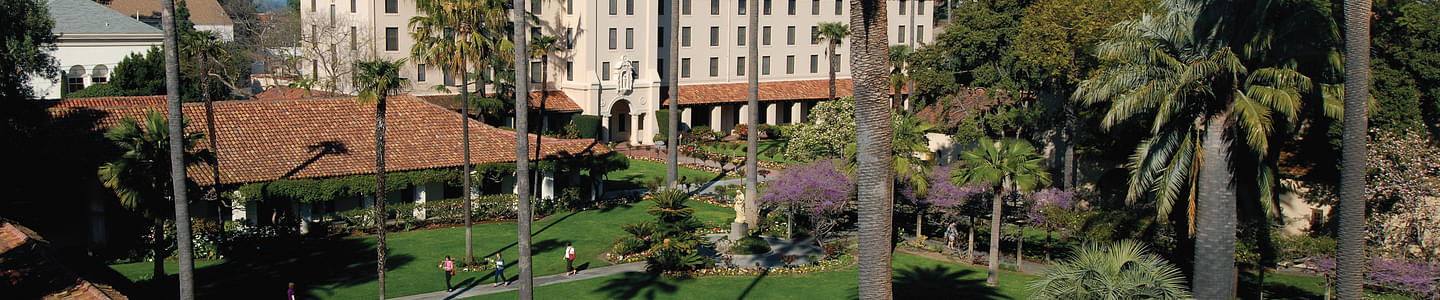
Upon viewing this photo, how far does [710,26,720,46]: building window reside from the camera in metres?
68.1

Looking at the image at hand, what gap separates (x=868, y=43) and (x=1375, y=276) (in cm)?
1953

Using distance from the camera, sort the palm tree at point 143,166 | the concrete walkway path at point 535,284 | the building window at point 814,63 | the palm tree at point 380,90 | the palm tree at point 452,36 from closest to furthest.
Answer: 1. the palm tree at point 143,166
2. the palm tree at point 380,90
3. the concrete walkway path at point 535,284
4. the palm tree at point 452,36
5. the building window at point 814,63

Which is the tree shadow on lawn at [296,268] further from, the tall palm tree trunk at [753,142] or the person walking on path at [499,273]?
the tall palm tree trunk at [753,142]

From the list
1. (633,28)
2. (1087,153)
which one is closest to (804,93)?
(633,28)

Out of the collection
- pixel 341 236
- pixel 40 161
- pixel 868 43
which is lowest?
pixel 341 236

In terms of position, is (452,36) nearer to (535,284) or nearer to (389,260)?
(389,260)

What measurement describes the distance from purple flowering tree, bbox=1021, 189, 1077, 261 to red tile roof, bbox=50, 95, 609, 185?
17.9m

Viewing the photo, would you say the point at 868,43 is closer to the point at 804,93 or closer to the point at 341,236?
the point at 341,236

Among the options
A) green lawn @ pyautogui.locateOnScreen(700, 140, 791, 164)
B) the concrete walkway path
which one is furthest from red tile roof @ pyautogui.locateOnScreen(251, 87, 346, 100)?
the concrete walkway path

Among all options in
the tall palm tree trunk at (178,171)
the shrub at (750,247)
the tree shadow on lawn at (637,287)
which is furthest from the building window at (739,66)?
the tall palm tree trunk at (178,171)

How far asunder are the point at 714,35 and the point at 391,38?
2031 centimetres

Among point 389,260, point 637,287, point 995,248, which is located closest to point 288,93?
point 389,260

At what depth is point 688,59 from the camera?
222 ft

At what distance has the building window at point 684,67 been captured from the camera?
67.4 m
